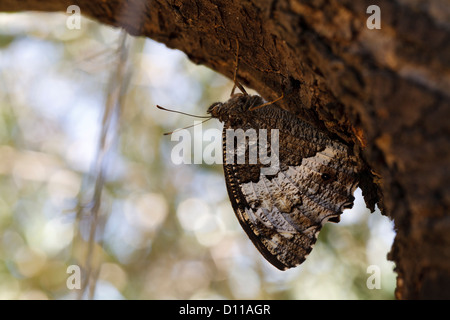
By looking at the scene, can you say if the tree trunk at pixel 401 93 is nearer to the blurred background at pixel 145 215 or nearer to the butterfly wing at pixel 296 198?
the butterfly wing at pixel 296 198

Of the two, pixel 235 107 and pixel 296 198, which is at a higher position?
pixel 235 107

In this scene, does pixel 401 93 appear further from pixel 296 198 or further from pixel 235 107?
pixel 235 107

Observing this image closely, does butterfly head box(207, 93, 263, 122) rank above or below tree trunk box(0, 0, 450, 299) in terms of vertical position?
above

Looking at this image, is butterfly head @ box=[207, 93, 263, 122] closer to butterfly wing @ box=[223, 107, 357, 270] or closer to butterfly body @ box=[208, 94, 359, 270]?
butterfly body @ box=[208, 94, 359, 270]

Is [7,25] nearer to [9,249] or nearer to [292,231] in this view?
[9,249]

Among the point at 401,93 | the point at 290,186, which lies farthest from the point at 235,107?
the point at 401,93

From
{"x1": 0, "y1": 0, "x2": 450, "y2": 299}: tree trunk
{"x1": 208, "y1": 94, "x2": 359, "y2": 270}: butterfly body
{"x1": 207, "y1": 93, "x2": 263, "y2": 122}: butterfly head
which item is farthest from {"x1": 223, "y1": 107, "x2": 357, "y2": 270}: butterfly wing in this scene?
{"x1": 0, "y1": 0, "x2": 450, "y2": 299}: tree trunk

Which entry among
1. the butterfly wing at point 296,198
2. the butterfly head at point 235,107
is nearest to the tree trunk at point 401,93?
the butterfly wing at point 296,198
